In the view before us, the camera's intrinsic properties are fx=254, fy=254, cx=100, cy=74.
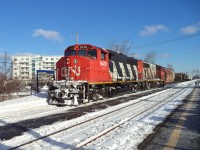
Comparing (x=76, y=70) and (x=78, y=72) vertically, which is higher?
(x=76, y=70)

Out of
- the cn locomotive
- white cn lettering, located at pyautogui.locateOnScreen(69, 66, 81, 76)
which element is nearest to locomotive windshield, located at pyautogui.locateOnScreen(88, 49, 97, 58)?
the cn locomotive

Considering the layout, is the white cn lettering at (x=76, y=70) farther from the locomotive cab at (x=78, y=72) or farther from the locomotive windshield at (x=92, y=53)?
the locomotive windshield at (x=92, y=53)

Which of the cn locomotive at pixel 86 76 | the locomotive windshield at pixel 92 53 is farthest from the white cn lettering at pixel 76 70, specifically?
the locomotive windshield at pixel 92 53

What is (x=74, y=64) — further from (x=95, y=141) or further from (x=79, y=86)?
(x=95, y=141)

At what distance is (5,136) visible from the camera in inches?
275

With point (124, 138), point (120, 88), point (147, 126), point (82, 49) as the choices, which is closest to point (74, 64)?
point (82, 49)

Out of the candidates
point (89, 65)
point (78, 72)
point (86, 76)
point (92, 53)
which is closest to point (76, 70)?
point (78, 72)

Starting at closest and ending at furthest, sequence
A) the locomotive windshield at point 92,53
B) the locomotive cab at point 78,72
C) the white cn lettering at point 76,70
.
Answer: the locomotive cab at point 78,72 < the white cn lettering at point 76,70 < the locomotive windshield at point 92,53

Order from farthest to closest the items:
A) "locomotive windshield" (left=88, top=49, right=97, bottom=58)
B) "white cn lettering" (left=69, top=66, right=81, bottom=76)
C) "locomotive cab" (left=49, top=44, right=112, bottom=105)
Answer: "locomotive windshield" (left=88, top=49, right=97, bottom=58)
"white cn lettering" (left=69, top=66, right=81, bottom=76)
"locomotive cab" (left=49, top=44, right=112, bottom=105)

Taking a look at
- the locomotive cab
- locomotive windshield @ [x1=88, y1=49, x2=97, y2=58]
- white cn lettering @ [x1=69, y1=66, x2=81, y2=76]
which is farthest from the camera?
locomotive windshield @ [x1=88, y1=49, x2=97, y2=58]

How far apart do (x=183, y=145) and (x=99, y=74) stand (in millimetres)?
11856

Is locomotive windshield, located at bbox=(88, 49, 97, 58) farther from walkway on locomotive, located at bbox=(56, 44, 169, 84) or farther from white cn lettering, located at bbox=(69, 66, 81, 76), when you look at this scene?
white cn lettering, located at bbox=(69, 66, 81, 76)

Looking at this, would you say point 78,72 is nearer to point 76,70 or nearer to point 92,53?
point 76,70

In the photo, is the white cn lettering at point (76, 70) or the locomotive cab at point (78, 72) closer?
the locomotive cab at point (78, 72)
